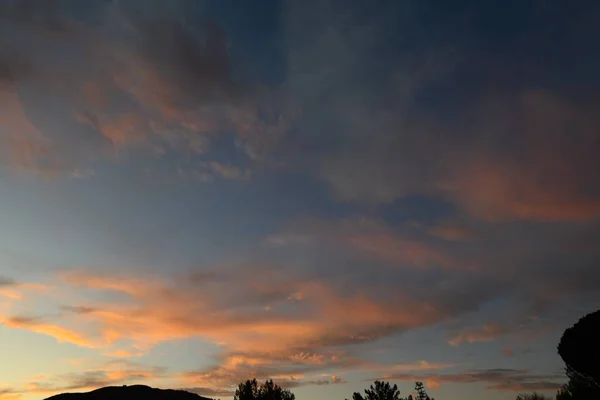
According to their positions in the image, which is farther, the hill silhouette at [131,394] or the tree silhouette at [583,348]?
the hill silhouette at [131,394]

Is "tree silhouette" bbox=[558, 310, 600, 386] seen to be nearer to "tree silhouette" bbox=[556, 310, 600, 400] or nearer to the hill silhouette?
"tree silhouette" bbox=[556, 310, 600, 400]

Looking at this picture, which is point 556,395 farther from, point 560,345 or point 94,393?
point 94,393

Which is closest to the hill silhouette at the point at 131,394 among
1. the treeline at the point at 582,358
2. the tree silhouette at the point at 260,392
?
the tree silhouette at the point at 260,392

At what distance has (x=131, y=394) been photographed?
53.2 metres

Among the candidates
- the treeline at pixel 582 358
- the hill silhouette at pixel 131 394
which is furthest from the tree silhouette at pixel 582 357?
the hill silhouette at pixel 131 394

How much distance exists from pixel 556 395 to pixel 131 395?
4020 cm

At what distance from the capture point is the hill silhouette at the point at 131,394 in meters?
50.9

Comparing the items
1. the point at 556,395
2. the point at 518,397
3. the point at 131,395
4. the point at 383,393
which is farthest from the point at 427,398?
the point at 131,395

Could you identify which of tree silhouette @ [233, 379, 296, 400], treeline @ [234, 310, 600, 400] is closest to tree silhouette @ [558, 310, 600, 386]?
treeline @ [234, 310, 600, 400]

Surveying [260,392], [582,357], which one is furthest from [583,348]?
[260,392]

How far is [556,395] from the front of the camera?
38625 mm

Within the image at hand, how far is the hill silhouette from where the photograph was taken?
167 ft

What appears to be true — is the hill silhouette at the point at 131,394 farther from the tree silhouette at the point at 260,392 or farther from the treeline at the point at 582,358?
the treeline at the point at 582,358

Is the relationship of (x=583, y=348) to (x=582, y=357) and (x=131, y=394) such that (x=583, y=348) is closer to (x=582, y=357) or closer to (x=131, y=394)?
(x=582, y=357)
